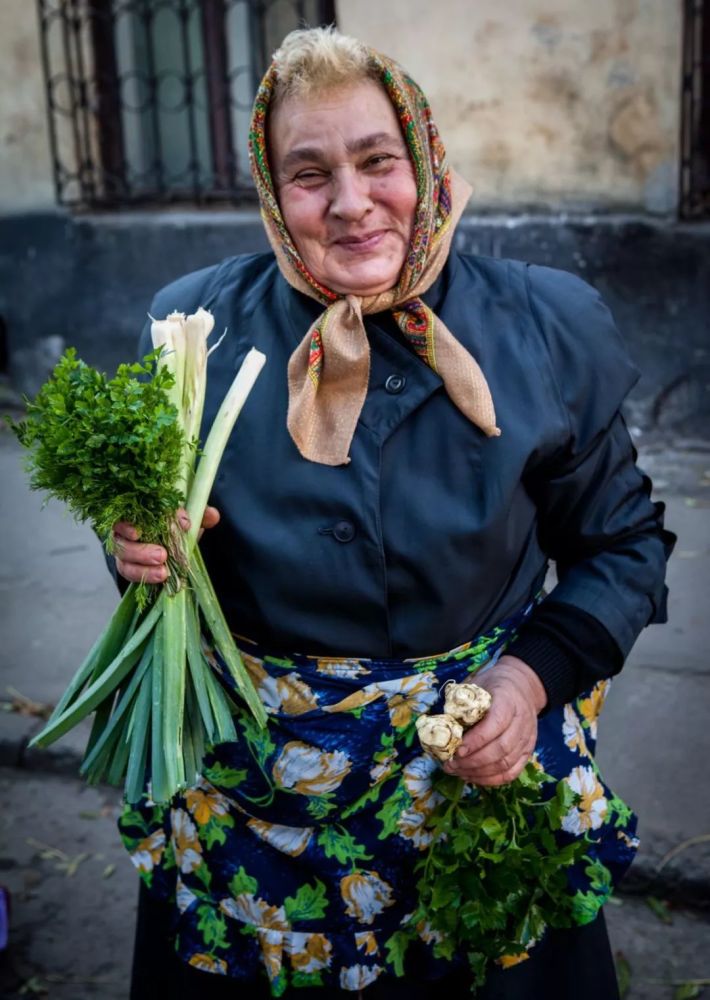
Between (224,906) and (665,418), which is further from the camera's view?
(665,418)

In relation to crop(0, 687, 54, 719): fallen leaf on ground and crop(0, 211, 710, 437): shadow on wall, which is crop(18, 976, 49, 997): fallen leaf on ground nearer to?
crop(0, 687, 54, 719): fallen leaf on ground

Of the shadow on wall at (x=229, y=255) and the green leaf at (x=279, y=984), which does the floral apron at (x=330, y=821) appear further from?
the shadow on wall at (x=229, y=255)

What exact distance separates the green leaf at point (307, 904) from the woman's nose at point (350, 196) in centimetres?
111

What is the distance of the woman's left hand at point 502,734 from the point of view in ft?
6.07

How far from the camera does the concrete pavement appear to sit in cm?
303

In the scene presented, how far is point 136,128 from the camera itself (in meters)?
6.88

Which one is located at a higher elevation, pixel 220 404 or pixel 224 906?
pixel 220 404

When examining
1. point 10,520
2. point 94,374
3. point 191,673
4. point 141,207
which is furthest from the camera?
point 141,207

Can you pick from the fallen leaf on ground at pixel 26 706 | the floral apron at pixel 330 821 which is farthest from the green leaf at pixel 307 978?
the fallen leaf on ground at pixel 26 706

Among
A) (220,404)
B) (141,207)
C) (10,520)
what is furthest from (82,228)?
(220,404)

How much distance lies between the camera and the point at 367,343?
193cm

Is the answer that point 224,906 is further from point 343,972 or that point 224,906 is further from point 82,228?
point 82,228

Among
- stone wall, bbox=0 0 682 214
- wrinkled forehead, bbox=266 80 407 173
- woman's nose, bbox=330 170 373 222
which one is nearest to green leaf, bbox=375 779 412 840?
woman's nose, bbox=330 170 373 222

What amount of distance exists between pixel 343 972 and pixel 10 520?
4103mm
